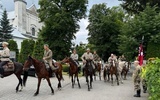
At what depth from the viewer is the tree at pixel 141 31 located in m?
25.6

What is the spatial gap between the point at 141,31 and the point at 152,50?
2.85 metres

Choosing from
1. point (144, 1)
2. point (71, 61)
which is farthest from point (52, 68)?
point (144, 1)

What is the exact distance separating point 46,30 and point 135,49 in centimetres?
2098

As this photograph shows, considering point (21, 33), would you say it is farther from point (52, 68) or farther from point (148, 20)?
point (52, 68)

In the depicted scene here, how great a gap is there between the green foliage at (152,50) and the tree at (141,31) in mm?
557

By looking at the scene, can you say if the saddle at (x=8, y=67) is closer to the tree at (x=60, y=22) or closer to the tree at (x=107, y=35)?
the tree at (x=107, y=35)

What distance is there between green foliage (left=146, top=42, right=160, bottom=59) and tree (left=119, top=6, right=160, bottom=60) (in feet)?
1.83

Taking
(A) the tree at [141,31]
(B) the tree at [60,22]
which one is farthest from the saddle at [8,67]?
(B) the tree at [60,22]

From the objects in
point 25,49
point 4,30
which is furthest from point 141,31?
point 4,30

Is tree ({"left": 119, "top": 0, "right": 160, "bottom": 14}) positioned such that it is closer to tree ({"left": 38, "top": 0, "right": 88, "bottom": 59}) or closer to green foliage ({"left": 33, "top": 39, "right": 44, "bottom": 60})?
green foliage ({"left": 33, "top": 39, "right": 44, "bottom": 60})

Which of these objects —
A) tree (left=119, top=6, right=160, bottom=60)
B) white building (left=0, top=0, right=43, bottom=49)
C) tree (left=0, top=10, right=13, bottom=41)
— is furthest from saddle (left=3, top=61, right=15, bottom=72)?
white building (left=0, top=0, right=43, bottom=49)

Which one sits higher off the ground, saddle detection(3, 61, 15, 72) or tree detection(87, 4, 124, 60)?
tree detection(87, 4, 124, 60)

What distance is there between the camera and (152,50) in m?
24.2

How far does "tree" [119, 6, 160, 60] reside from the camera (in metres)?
25.6
